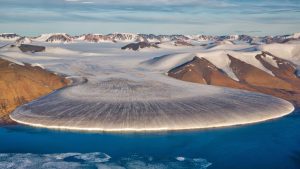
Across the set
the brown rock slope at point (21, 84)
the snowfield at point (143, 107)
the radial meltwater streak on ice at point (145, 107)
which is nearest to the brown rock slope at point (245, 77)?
the snowfield at point (143, 107)

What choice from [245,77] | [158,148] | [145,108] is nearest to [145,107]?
[145,108]

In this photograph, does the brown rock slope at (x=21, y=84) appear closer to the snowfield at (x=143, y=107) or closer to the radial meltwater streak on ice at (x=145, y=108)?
the snowfield at (x=143, y=107)

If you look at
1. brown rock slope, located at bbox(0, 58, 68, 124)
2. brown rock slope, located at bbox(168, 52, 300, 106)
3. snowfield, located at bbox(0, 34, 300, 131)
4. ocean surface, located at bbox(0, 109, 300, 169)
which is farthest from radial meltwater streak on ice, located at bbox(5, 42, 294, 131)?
brown rock slope, located at bbox(168, 52, 300, 106)

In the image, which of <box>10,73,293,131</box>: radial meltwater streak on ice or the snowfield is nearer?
<box>10,73,293,131</box>: radial meltwater streak on ice

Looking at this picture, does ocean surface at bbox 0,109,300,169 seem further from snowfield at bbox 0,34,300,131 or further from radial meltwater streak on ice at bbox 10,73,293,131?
snowfield at bbox 0,34,300,131

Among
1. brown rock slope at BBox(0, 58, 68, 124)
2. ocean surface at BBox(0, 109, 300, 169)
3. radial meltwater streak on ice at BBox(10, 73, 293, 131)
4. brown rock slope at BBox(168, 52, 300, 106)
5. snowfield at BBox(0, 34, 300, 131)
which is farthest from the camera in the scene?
brown rock slope at BBox(168, 52, 300, 106)

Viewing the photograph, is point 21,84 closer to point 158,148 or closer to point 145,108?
point 145,108
